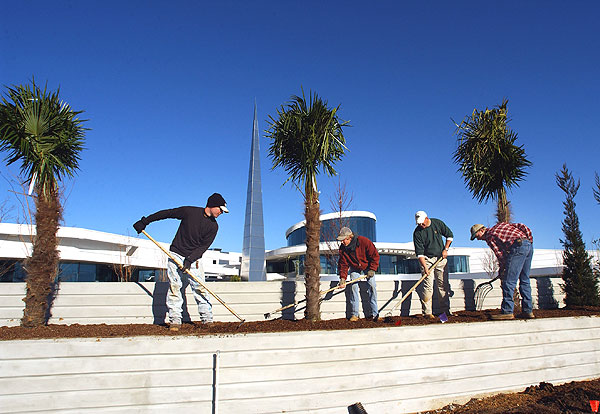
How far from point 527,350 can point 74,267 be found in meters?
32.3

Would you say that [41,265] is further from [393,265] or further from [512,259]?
[393,265]

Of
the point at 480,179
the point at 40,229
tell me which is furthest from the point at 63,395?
the point at 480,179

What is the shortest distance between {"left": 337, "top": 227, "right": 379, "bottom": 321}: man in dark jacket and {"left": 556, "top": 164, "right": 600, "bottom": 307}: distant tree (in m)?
4.57

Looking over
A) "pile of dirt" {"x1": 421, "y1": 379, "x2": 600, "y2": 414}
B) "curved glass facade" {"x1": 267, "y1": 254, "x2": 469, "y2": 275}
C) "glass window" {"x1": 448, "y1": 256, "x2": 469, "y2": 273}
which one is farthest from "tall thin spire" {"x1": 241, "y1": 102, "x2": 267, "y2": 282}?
"glass window" {"x1": 448, "y1": 256, "x2": 469, "y2": 273}

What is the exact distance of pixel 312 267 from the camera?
5676mm

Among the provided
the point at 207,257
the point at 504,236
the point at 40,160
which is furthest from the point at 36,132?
the point at 207,257

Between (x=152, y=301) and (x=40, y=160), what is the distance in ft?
8.57

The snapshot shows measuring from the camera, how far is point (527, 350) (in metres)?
4.94

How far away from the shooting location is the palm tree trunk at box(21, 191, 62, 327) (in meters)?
5.04

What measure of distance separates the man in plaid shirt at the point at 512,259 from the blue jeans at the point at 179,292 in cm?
418

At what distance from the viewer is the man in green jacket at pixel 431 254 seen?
20.6 ft

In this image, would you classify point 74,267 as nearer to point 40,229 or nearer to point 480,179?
point 40,229

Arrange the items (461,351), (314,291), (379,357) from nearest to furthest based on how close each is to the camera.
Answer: (379,357) < (461,351) < (314,291)

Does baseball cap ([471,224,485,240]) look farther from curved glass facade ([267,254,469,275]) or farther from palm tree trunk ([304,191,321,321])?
curved glass facade ([267,254,469,275])
